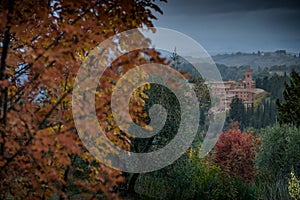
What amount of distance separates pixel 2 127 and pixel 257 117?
44627mm

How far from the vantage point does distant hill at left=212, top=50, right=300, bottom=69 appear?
10190cm

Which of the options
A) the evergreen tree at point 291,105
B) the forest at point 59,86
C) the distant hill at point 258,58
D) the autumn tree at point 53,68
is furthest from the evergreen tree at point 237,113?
the distant hill at point 258,58

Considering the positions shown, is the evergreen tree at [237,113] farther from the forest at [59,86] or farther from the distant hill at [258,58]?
the distant hill at [258,58]

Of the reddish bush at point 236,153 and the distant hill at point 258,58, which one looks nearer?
the reddish bush at point 236,153

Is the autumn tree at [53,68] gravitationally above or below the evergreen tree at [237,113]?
above

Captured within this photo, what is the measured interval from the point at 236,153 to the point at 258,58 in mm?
98422

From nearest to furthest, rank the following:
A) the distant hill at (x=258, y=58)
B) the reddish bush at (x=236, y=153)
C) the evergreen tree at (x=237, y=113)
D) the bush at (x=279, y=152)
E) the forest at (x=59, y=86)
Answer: the forest at (x=59, y=86)
the bush at (x=279, y=152)
the reddish bush at (x=236, y=153)
the evergreen tree at (x=237, y=113)
the distant hill at (x=258, y=58)

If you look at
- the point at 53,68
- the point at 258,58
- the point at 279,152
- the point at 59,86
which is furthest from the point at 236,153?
the point at 258,58

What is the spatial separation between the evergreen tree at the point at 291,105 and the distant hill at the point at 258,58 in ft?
270

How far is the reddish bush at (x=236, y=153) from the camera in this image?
18484 millimetres

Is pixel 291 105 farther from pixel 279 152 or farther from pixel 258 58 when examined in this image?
pixel 258 58

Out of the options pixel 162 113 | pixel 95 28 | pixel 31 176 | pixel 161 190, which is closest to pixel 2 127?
pixel 31 176

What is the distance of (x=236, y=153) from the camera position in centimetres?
1867

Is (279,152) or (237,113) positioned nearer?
(279,152)
